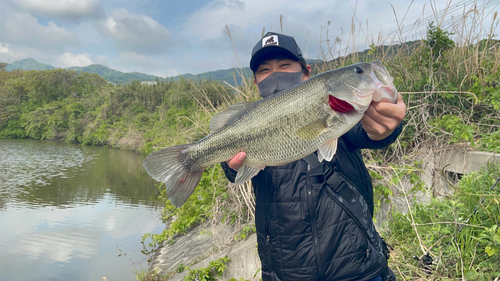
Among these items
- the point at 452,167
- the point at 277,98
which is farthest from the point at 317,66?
the point at 277,98

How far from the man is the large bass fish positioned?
0.12 metres

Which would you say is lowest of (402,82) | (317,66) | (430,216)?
(430,216)

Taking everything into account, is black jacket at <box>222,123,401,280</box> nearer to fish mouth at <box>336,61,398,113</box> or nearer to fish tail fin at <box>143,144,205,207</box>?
fish mouth at <box>336,61,398,113</box>

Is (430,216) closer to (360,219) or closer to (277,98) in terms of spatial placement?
(360,219)

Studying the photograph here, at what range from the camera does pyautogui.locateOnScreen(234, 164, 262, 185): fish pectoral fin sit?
2.12 meters

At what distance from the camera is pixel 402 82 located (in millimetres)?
4879

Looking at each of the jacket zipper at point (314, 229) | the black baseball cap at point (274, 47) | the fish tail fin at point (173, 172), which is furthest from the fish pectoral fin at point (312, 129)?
the fish tail fin at point (173, 172)

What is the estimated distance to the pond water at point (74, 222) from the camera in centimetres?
716

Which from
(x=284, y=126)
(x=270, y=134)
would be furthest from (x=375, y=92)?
(x=270, y=134)

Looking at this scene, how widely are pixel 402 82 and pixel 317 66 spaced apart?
1600mm

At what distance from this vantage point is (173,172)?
233cm

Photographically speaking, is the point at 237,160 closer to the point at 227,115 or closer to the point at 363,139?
the point at 227,115

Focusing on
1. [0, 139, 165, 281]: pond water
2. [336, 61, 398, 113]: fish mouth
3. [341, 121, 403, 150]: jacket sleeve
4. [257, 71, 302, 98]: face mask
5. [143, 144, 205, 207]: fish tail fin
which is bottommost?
[0, 139, 165, 281]: pond water

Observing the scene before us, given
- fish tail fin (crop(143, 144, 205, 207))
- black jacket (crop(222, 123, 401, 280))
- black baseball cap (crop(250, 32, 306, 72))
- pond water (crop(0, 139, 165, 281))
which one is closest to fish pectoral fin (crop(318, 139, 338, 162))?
black jacket (crop(222, 123, 401, 280))
